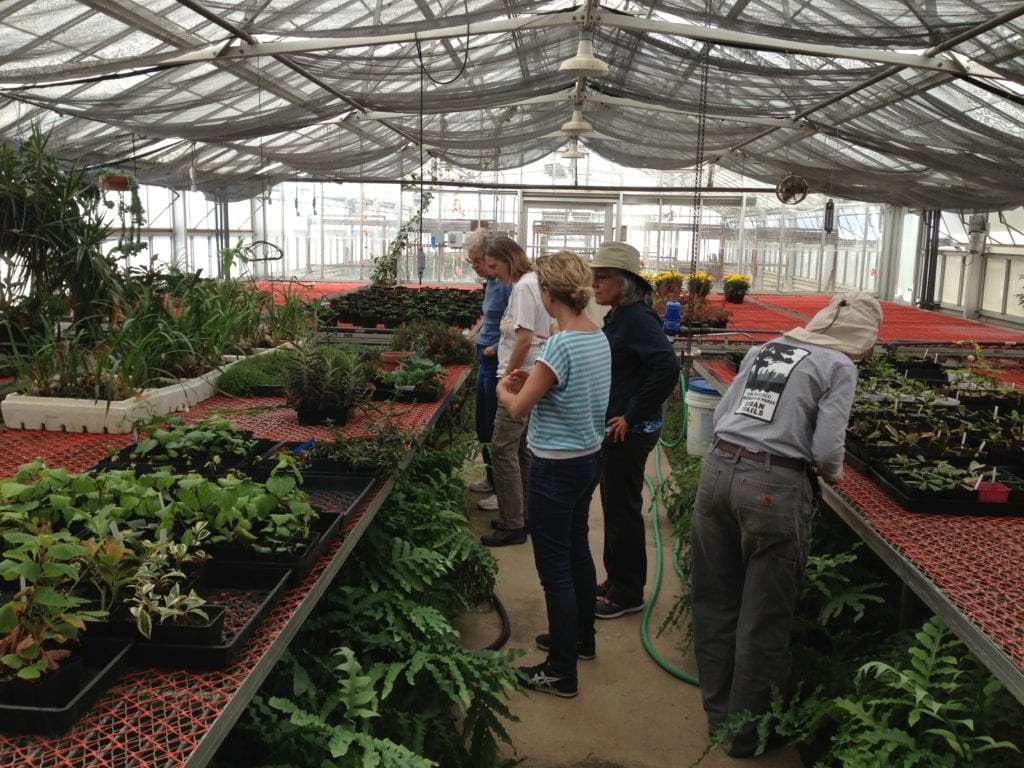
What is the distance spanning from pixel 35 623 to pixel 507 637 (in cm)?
230

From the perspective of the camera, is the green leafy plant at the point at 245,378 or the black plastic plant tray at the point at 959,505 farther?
the green leafy plant at the point at 245,378

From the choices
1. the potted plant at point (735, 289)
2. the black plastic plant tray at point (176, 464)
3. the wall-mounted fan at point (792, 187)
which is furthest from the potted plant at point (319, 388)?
the potted plant at point (735, 289)

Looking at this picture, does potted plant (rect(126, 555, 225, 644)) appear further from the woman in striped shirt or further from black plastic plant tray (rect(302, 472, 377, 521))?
the woman in striped shirt

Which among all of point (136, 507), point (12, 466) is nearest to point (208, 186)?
point (12, 466)

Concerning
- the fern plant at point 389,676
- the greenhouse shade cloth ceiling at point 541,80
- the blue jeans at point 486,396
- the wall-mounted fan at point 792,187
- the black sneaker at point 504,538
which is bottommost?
the black sneaker at point 504,538

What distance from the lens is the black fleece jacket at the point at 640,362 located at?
3.39 m

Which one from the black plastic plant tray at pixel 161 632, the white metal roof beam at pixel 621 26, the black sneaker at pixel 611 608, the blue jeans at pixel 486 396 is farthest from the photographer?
the white metal roof beam at pixel 621 26

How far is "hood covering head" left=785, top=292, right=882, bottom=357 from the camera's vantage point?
8.21ft

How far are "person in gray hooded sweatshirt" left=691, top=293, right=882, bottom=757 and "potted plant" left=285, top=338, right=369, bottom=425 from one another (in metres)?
1.57

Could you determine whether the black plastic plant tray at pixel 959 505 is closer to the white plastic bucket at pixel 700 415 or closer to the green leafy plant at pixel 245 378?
the green leafy plant at pixel 245 378

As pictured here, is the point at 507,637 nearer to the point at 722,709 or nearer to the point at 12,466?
the point at 722,709

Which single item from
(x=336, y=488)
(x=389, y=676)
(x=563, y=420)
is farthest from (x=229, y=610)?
(x=563, y=420)

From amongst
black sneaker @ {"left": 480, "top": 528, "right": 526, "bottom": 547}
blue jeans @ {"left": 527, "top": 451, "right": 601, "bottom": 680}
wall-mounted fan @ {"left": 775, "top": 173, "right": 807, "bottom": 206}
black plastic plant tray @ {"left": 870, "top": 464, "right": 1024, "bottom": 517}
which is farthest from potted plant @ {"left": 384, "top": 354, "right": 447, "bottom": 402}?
wall-mounted fan @ {"left": 775, "top": 173, "right": 807, "bottom": 206}

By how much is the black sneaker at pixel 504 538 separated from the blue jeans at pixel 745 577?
5.89 ft
